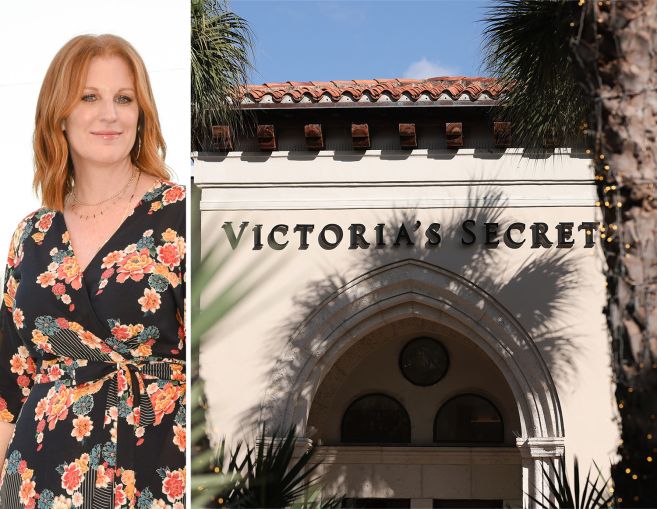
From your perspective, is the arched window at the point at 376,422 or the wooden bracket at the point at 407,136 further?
the arched window at the point at 376,422

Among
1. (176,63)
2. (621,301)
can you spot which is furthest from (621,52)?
(176,63)

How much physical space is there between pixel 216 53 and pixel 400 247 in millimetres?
3762

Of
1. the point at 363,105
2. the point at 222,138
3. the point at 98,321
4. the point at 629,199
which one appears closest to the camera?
the point at 98,321

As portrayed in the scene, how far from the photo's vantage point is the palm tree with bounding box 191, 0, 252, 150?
8109 millimetres

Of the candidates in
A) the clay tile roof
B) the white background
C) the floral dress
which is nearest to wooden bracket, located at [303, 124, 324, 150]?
the clay tile roof

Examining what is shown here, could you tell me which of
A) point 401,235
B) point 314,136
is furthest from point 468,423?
point 314,136

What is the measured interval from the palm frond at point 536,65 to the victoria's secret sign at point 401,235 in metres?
2.31

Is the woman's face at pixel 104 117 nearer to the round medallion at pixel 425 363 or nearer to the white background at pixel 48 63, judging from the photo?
the white background at pixel 48 63

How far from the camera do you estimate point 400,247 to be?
36.5 ft

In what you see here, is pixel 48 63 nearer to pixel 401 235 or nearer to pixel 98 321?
pixel 98 321

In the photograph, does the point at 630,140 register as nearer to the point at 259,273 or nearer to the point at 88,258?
the point at 88,258

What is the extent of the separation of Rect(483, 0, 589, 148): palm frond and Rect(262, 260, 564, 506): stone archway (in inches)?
106

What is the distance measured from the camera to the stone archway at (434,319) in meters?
10.8

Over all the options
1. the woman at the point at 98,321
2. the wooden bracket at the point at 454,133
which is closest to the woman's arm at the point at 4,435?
the woman at the point at 98,321
